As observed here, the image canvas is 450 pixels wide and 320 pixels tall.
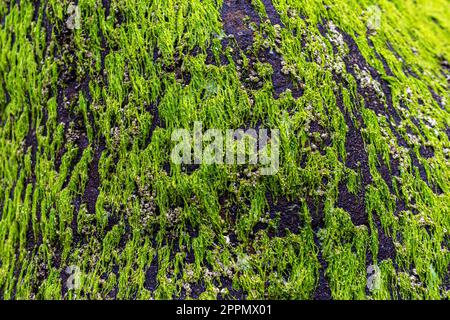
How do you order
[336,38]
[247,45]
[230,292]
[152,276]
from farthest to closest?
1. [336,38]
2. [247,45]
3. [152,276]
4. [230,292]

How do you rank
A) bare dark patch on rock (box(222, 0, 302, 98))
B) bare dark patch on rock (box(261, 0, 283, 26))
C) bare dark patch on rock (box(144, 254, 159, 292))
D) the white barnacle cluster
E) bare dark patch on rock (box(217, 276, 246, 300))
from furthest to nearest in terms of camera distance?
the white barnacle cluster, bare dark patch on rock (box(261, 0, 283, 26)), bare dark patch on rock (box(222, 0, 302, 98)), bare dark patch on rock (box(144, 254, 159, 292)), bare dark patch on rock (box(217, 276, 246, 300))

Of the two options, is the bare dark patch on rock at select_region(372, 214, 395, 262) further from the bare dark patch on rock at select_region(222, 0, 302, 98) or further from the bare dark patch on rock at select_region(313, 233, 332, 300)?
the bare dark patch on rock at select_region(222, 0, 302, 98)

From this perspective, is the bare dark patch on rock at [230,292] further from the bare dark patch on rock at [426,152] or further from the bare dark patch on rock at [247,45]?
the bare dark patch on rock at [426,152]

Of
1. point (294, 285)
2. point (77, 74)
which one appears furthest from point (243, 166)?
point (77, 74)

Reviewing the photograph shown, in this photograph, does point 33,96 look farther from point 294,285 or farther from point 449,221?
point 449,221

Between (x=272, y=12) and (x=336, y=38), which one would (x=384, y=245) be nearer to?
(x=336, y=38)

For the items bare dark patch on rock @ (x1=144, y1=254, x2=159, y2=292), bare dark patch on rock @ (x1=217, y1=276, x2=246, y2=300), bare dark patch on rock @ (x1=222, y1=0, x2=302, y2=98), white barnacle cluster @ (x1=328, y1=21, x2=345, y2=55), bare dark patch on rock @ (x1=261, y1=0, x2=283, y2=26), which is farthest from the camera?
white barnacle cluster @ (x1=328, y1=21, x2=345, y2=55)

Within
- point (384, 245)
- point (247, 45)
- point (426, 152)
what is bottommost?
point (384, 245)

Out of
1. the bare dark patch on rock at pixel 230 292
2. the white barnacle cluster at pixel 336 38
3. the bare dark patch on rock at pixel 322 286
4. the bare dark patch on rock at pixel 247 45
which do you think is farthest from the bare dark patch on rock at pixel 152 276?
the white barnacle cluster at pixel 336 38

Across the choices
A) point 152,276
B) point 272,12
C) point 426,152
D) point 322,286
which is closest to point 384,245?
point 322,286

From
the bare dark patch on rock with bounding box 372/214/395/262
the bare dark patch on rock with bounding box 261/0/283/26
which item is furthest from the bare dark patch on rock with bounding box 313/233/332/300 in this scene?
the bare dark patch on rock with bounding box 261/0/283/26

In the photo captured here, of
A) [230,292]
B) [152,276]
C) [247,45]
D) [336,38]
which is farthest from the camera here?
[336,38]
